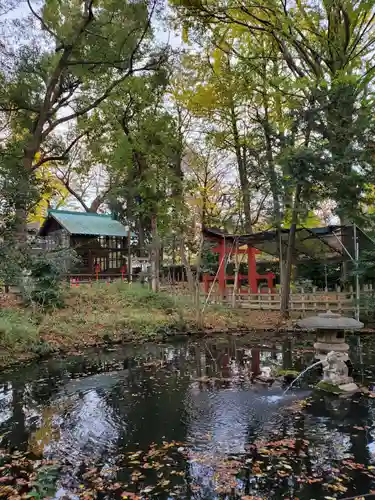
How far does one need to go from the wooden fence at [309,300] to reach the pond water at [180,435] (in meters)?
4.80

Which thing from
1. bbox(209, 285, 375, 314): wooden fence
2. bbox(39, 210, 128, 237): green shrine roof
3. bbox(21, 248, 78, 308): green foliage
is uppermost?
bbox(39, 210, 128, 237): green shrine roof

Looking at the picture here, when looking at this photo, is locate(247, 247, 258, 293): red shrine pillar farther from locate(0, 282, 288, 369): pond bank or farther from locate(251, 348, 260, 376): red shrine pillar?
locate(251, 348, 260, 376): red shrine pillar

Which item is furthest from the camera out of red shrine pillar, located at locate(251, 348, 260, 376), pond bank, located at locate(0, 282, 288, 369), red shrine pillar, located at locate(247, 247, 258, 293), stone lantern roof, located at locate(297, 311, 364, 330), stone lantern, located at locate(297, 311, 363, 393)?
red shrine pillar, located at locate(247, 247, 258, 293)

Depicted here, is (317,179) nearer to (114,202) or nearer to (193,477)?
(193,477)

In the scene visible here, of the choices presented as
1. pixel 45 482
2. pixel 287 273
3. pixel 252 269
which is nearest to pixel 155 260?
pixel 252 269

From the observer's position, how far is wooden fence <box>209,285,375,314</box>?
1327cm

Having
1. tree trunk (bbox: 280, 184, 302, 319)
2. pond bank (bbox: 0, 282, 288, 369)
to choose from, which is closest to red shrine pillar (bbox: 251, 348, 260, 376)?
pond bank (bbox: 0, 282, 288, 369)

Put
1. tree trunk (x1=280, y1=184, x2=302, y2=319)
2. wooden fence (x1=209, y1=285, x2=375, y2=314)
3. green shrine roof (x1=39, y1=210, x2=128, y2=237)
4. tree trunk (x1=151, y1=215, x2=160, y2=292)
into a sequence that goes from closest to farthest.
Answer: wooden fence (x1=209, y1=285, x2=375, y2=314) → tree trunk (x1=280, y1=184, x2=302, y2=319) → tree trunk (x1=151, y1=215, x2=160, y2=292) → green shrine roof (x1=39, y1=210, x2=128, y2=237)

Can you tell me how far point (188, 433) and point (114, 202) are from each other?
865 inches

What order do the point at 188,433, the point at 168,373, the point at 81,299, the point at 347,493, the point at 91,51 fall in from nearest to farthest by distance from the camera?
1. the point at 347,493
2. the point at 188,433
3. the point at 168,373
4. the point at 91,51
5. the point at 81,299

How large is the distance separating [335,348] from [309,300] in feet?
25.5

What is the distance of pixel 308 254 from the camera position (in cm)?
1612

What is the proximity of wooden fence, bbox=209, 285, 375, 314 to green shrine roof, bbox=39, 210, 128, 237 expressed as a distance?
422 inches

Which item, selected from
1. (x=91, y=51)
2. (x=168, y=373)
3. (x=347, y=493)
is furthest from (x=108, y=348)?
(x=91, y=51)
